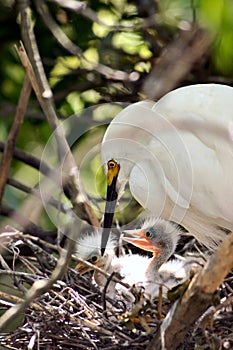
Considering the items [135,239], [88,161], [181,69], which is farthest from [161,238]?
[181,69]

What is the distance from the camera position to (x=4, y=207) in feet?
11.8

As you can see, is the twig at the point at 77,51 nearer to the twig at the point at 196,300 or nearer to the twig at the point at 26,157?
the twig at the point at 26,157

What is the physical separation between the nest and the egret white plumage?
0.95ft

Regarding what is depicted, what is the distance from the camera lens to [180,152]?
2.84 metres

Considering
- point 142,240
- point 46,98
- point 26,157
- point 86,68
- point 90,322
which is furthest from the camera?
point 86,68

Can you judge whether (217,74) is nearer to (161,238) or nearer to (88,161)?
(88,161)

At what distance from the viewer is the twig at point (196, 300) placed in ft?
6.91

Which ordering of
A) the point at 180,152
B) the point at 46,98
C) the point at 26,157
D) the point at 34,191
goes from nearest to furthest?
the point at 180,152, the point at 46,98, the point at 34,191, the point at 26,157

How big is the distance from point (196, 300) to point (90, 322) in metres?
0.57

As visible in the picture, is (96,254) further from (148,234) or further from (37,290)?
(37,290)

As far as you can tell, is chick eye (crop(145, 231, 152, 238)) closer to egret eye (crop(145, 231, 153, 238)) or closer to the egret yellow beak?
egret eye (crop(145, 231, 153, 238))

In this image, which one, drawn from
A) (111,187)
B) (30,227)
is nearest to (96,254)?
(111,187)

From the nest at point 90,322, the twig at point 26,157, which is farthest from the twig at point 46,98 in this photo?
the twig at point 26,157

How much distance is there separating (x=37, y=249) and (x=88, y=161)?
0.84 m
